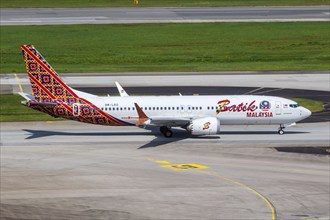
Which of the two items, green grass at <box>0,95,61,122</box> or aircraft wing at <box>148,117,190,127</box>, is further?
green grass at <box>0,95,61,122</box>

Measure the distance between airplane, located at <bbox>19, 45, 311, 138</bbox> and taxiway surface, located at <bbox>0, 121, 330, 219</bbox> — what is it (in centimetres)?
185

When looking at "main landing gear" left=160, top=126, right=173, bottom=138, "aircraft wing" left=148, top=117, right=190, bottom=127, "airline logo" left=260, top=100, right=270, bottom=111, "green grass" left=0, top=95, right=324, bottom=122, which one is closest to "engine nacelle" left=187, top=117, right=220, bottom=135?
"aircraft wing" left=148, top=117, right=190, bottom=127

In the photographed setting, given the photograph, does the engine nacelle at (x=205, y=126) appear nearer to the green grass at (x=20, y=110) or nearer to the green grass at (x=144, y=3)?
the green grass at (x=20, y=110)

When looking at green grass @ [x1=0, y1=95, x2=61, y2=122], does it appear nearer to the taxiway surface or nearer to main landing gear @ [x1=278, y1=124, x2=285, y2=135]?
the taxiway surface

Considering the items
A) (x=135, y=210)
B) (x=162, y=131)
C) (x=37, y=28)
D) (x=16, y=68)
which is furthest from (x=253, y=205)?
(x=37, y=28)

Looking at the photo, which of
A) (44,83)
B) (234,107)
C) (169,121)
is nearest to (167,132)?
(169,121)

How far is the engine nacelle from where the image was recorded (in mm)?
69000

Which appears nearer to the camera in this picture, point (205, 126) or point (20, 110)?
point (205, 126)

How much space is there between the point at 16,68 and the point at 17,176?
5702 cm

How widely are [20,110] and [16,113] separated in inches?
58.4

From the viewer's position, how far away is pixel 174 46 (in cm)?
12625

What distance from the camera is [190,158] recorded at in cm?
6362

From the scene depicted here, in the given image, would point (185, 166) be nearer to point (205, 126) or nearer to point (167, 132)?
point (205, 126)

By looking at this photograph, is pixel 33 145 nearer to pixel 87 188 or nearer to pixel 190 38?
pixel 87 188
